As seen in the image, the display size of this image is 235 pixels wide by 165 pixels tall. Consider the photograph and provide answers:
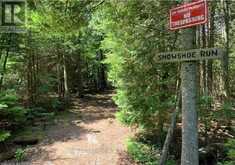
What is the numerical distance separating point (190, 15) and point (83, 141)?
8463mm

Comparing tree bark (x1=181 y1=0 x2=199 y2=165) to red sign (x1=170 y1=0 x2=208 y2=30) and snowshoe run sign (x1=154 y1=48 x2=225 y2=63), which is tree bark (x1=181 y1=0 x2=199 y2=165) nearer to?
snowshoe run sign (x1=154 y1=48 x2=225 y2=63)

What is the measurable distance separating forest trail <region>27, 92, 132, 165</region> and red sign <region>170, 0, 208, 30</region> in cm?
634

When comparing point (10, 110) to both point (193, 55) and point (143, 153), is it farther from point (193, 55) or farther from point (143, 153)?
point (193, 55)

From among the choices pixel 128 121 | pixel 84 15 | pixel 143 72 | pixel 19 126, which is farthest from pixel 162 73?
pixel 19 126

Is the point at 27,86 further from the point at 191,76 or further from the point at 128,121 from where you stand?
the point at 191,76

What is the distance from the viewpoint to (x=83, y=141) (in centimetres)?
1200

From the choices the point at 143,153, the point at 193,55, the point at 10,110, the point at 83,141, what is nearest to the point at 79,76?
the point at 10,110

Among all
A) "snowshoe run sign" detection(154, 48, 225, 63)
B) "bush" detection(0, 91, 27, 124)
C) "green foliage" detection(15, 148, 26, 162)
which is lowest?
"green foliage" detection(15, 148, 26, 162)

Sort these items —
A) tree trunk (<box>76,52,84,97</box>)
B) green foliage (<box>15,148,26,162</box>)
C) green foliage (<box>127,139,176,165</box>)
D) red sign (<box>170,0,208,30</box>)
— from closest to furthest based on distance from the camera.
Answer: red sign (<box>170,0,208,30</box>)
green foliage (<box>127,139,176,165</box>)
green foliage (<box>15,148,26,162</box>)
tree trunk (<box>76,52,84,97</box>)

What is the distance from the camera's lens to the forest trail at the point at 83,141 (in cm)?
1025

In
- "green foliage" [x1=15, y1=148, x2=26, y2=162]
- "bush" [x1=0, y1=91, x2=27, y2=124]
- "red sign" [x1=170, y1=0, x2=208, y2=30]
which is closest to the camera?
"red sign" [x1=170, y1=0, x2=208, y2=30]

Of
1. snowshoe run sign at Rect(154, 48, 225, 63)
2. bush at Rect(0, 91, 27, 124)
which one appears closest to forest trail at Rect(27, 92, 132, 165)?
bush at Rect(0, 91, 27, 124)

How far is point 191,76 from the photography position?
4695mm

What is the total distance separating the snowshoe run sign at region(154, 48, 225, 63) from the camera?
409cm
